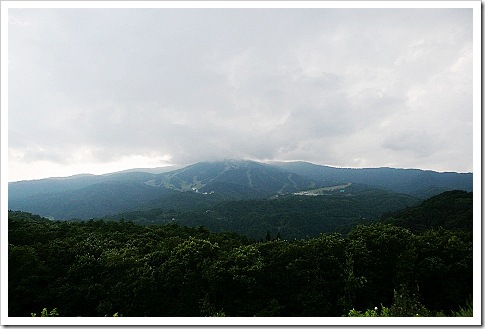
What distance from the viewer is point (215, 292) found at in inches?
474

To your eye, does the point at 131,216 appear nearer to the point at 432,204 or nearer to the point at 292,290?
the point at 432,204

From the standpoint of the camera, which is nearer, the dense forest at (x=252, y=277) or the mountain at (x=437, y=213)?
the dense forest at (x=252, y=277)

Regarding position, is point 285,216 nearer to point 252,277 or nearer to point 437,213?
point 437,213

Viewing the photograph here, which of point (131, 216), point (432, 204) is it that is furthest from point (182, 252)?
point (131, 216)

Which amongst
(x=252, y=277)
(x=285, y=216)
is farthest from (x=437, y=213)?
(x=285, y=216)

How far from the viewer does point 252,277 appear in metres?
12.2

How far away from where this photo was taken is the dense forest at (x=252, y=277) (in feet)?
36.8

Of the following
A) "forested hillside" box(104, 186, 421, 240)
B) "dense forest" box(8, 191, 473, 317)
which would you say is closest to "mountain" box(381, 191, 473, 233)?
"forested hillside" box(104, 186, 421, 240)

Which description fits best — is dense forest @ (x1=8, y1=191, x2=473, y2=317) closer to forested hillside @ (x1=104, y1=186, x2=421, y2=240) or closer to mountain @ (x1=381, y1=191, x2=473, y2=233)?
mountain @ (x1=381, y1=191, x2=473, y2=233)

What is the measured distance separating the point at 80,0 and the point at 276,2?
13.1 feet

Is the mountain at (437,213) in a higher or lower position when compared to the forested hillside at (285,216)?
higher

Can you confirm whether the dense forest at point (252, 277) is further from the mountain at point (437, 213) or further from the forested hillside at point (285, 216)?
the forested hillside at point (285, 216)

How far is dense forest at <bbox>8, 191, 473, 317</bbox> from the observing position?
11.2 metres

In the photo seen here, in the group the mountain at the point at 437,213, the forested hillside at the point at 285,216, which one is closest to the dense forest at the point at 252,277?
the mountain at the point at 437,213
